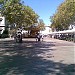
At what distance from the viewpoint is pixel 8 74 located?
11.7 m

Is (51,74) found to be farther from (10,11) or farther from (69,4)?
(69,4)

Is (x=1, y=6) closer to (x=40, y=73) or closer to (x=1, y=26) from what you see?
(x=40, y=73)

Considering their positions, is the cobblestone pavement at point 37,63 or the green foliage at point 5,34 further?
the green foliage at point 5,34

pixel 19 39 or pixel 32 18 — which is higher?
pixel 32 18

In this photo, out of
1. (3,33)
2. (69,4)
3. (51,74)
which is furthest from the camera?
(3,33)

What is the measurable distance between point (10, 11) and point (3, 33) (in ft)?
161

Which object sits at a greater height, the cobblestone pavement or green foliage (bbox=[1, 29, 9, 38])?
green foliage (bbox=[1, 29, 9, 38])

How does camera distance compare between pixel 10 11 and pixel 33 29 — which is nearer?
pixel 10 11

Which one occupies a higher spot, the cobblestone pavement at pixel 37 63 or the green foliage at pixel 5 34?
the green foliage at pixel 5 34

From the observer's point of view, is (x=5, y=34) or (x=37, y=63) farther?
Result: (x=5, y=34)

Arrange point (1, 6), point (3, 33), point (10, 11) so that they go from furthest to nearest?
1. point (3, 33)
2. point (10, 11)
3. point (1, 6)

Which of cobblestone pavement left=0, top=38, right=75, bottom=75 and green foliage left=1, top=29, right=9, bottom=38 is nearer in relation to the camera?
cobblestone pavement left=0, top=38, right=75, bottom=75

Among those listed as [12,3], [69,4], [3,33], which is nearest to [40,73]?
[12,3]

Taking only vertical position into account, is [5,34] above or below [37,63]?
Result: above
